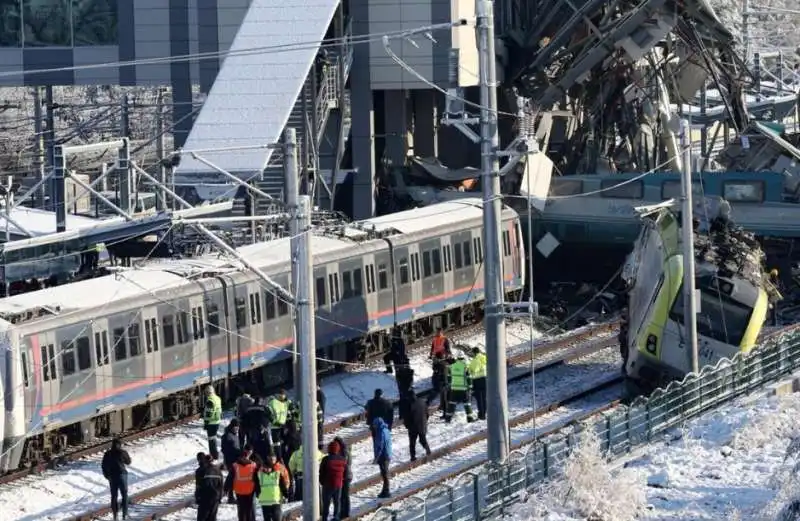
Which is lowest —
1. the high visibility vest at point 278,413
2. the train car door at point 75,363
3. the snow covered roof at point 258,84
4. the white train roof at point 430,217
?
the high visibility vest at point 278,413

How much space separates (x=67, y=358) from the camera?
28.1 meters

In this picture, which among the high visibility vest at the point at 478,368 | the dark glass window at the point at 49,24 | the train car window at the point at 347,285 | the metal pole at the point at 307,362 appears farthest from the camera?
the dark glass window at the point at 49,24

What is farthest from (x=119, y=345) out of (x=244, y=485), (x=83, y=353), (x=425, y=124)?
(x=425, y=124)

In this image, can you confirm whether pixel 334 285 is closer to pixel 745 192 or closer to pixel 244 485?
pixel 244 485

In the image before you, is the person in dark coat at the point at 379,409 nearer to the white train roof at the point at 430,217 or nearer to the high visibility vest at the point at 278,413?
the high visibility vest at the point at 278,413

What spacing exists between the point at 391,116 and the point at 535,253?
20.5 ft

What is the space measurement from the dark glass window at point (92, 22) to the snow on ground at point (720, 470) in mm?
29534

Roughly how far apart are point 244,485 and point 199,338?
8.78 metres

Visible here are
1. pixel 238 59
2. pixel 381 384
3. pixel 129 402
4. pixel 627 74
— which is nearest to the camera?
pixel 129 402

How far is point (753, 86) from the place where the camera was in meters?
52.1

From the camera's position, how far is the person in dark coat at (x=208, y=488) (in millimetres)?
22812

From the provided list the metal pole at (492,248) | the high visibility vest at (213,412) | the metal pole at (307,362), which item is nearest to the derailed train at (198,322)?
the high visibility vest at (213,412)

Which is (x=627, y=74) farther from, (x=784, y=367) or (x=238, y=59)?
(x=784, y=367)

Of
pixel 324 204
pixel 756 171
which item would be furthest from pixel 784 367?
pixel 324 204
